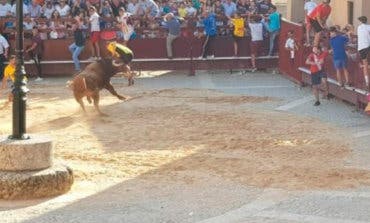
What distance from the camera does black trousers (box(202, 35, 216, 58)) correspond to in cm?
2409

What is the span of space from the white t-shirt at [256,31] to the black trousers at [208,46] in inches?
47.0

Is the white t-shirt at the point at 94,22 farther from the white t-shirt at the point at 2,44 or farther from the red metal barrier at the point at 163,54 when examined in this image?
the white t-shirt at the point at 2,44

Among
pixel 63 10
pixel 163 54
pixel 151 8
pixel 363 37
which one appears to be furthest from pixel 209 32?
pixel 363 37

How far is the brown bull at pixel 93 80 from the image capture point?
651 inches

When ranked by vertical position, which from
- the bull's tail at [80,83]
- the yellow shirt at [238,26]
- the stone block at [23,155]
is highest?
the yellow shirt at [238,26]

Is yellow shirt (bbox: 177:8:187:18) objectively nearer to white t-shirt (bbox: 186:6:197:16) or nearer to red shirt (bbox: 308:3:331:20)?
white t-shirt (bbox: 186:6:197:16)

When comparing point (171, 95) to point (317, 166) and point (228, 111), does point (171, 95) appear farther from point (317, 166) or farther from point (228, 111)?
point (317, 166)

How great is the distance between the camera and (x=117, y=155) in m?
12.5

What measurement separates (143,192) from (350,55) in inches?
336

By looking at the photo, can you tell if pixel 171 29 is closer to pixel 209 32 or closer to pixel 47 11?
→ pixel 209 32

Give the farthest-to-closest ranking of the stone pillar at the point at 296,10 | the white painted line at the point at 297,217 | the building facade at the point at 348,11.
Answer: the stone pillar at the point at 296,10 < the building facade at the point at 348,11 < the white painted line at the point at 297,217

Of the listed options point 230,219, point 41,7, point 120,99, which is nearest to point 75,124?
point 120,99

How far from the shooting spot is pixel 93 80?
16.6 m

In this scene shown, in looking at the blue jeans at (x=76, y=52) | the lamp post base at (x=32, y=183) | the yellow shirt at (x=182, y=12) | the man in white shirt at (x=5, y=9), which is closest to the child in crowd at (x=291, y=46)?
the yellow shirt at (x=182, y=12)
